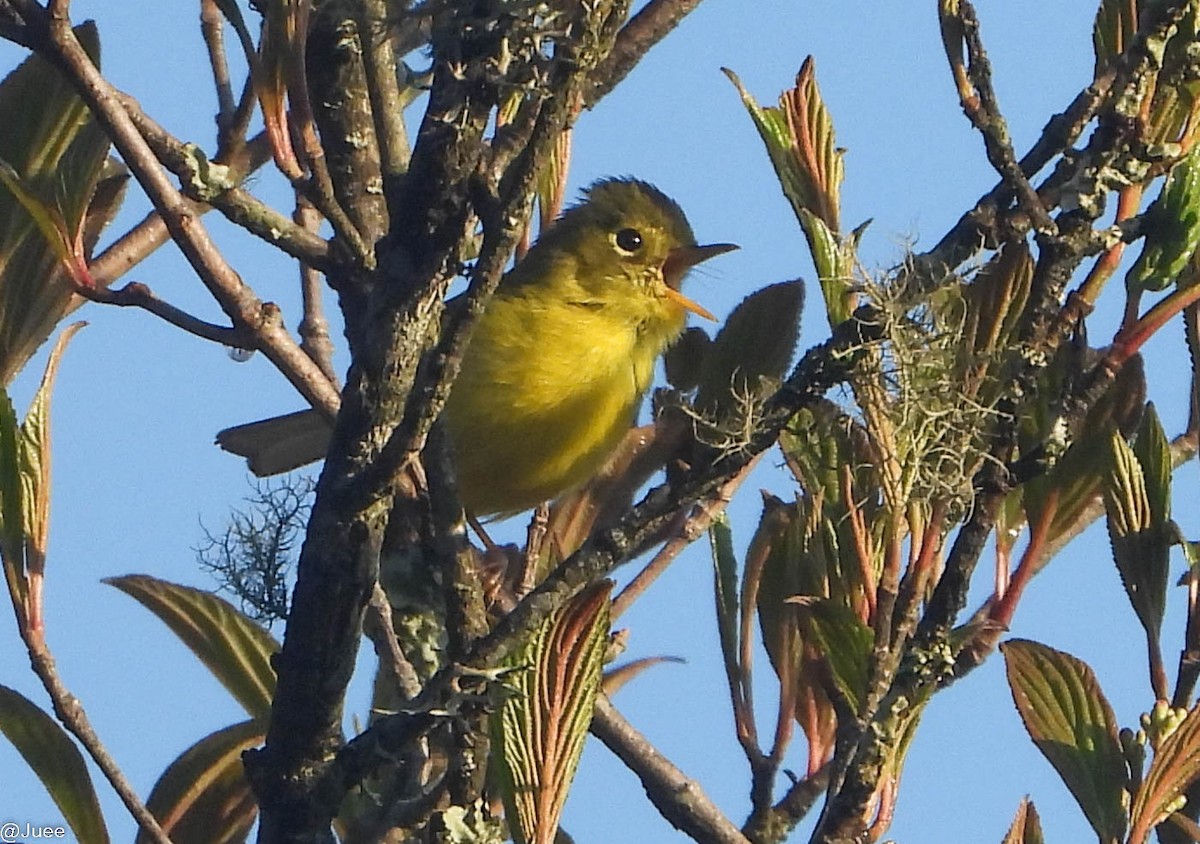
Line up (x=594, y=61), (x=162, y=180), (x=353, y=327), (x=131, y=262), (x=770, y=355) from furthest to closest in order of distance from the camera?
(x=131, y=262)
(x=770, y=355)
(x=162, y=180)
(x=353, y=327)
(x=594, y=61)

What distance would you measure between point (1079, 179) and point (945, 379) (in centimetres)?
24

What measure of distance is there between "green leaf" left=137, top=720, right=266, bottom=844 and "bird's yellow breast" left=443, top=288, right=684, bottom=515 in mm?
1662

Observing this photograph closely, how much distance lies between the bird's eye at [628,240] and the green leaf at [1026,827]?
286cm

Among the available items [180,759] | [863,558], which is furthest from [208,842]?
[863,558]

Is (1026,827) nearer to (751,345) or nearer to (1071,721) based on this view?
(1071,721)

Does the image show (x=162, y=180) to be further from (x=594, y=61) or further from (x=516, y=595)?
(x=516, y=595)

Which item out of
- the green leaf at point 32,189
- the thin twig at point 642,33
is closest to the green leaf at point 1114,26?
the thin twig at point 642,33

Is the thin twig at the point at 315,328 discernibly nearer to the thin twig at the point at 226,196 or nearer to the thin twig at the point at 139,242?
the thin twig at the point at 139,242

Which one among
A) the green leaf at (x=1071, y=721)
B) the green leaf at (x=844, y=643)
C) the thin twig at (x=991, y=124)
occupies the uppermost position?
the thin twig at (x=991, y=124)

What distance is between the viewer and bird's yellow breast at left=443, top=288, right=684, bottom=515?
4145 millimetres

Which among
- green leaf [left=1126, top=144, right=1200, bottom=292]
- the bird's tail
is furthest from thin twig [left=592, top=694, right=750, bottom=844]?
the bird's tail

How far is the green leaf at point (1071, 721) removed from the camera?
1909 millimetres

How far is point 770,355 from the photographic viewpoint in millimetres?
2363

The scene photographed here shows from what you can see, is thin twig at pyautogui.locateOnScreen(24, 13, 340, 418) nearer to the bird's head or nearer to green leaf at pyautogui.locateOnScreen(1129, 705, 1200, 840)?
green leaf at pyautogui.locateOnScreen(1129, 705, 1200, 840)
